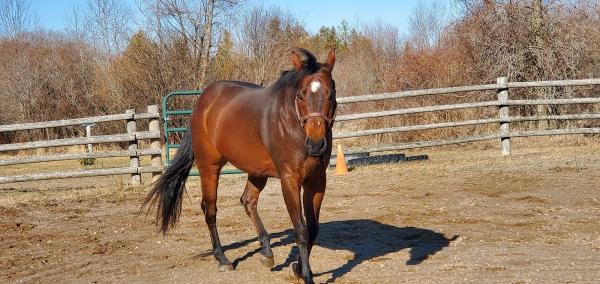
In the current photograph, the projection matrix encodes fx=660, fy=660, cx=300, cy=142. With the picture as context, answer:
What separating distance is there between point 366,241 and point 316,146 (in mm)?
2308

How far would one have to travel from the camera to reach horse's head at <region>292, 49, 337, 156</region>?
14.6 feet

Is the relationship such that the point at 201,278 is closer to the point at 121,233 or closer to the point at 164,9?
the point at 121,233

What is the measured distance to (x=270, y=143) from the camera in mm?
5191

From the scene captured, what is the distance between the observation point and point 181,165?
261 inches

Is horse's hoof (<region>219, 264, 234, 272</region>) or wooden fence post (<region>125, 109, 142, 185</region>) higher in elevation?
wooden fence post (<region>125, 109, 142, 185</region>)

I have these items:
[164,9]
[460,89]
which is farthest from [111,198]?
[164,9]

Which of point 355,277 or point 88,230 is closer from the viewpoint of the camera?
point 355,277

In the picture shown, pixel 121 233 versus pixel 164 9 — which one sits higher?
pixel 164 9

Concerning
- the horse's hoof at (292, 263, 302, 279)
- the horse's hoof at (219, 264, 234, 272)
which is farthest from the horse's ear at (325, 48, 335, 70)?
the horse's hoof at (219, 264, 234, 272)

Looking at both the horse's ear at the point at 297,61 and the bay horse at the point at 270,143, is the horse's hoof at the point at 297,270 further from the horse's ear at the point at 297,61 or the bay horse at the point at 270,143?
the horse's ear at the point at 297,61

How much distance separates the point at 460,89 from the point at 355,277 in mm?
9047

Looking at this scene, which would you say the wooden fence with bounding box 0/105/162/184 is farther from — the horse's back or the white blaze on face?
the white blaze on face

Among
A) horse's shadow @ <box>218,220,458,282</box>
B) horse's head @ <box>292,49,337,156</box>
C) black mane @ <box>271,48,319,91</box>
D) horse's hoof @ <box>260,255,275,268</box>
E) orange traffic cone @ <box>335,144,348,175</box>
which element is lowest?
horse's shadow @ <box>218,220,458,282</box>

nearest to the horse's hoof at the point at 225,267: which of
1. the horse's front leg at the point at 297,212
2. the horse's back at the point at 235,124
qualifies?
the horse's back at the point at 235,124
